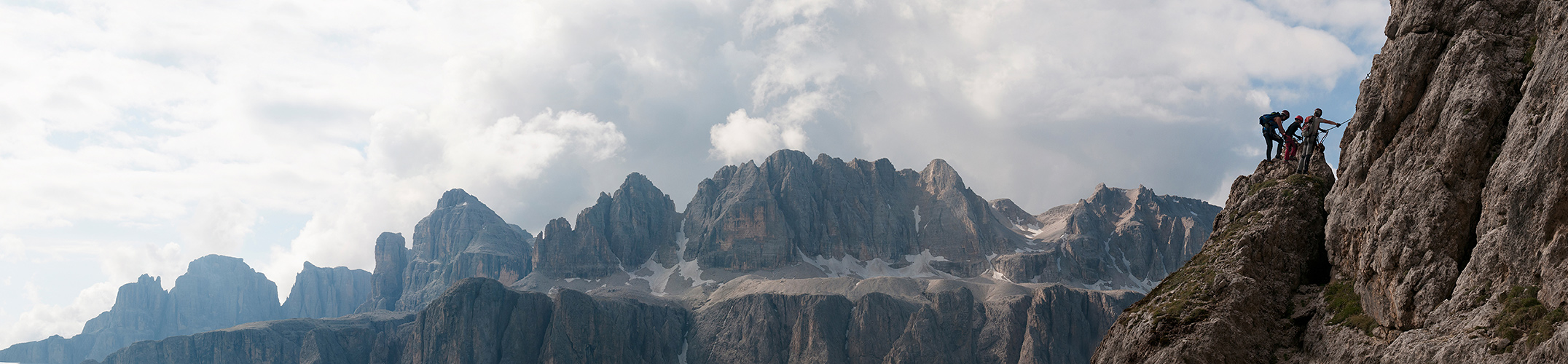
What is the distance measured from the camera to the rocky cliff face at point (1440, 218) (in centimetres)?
2611

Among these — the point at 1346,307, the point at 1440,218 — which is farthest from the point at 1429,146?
the point at 1346,307

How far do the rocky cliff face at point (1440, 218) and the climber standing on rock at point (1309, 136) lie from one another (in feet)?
5.96

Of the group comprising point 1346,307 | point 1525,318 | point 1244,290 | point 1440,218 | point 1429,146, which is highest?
point 1429,146

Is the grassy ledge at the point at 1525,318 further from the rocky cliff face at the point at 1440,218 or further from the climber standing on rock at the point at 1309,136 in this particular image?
the climber standing on rock at the point at 1309,136

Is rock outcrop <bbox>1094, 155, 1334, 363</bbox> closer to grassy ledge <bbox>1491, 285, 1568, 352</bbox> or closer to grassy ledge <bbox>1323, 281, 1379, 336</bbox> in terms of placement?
grassy ledge <bbox>1323, 281, 1379, 336</bbox>

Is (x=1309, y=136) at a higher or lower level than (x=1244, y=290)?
higher

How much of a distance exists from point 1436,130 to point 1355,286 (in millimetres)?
6217

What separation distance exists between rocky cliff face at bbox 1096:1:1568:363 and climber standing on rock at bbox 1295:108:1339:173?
5.96 ft

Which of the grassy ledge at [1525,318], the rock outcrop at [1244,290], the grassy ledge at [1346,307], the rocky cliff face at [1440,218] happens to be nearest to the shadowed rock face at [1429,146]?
the rocky cliff face at [1440,218]

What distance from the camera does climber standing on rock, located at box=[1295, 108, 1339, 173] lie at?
41.5 metres

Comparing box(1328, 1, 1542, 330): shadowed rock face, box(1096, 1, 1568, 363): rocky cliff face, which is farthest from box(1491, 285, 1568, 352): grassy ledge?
box(1328, 1, 1542, 330): shadowed rock face

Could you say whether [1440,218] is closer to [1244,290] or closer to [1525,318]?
[1525,318]

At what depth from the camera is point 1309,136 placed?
42.2 metres

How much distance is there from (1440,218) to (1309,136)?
1265 cm
